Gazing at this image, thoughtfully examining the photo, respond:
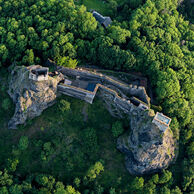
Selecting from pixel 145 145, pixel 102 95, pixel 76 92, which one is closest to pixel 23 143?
pixel 76 92

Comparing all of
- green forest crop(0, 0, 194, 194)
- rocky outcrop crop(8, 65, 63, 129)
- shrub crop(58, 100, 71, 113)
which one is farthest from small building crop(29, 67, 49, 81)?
shrub crop(58, 100, 71, 113)

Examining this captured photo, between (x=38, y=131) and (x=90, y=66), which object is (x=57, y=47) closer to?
(x=90, y=66)

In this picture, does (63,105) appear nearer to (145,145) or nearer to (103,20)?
(145,145)

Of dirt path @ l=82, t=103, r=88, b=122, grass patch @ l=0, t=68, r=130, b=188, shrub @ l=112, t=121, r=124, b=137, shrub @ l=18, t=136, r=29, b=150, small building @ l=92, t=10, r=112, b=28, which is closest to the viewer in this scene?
shrub @ l=18, t=136, r=29, b=150

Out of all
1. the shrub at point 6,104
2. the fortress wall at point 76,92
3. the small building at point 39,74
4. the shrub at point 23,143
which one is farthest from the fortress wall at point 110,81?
the shrub at point 23,143

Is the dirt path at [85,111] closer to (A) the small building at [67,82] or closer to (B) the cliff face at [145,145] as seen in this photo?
(A) the small building at [67,82]

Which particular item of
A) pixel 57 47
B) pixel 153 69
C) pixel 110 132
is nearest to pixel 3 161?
pixel 110 132

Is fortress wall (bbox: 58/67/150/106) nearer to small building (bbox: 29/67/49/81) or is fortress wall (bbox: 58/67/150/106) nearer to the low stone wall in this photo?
the low stone wall
